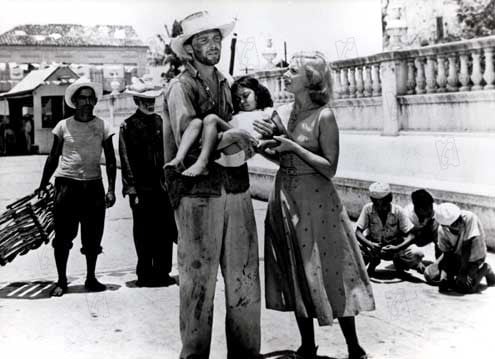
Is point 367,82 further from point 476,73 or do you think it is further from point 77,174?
point 77,174

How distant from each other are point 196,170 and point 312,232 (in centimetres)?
78

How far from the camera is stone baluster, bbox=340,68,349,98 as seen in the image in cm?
1002

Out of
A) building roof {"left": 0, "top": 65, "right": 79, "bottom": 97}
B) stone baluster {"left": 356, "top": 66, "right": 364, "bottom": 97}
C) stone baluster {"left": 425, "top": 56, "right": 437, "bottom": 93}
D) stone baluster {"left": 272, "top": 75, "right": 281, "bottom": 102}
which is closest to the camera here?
stone baluster {"left": 425, "top": 56, "right": 437, "bottom": 93}

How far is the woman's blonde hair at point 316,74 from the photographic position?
347cm

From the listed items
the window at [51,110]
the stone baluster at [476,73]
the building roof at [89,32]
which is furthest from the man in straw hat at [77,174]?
the window at [51,110]

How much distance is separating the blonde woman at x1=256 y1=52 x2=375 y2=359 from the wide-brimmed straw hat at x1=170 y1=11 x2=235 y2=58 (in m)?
0.49

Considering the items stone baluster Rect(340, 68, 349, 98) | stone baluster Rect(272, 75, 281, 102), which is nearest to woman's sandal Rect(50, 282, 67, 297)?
stone baluster Rect(340, 68, 349, 98)

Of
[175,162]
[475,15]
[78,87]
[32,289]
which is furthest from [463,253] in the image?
[475,15]

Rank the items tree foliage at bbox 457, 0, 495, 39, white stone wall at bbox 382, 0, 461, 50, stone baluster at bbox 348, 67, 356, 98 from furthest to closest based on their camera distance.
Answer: white stone wall at bbox 382, 0, 461, 50 → tree foliage at bbox 457, 0, 495, 39 → stone baluster at bbox 348, 67, 356, 98

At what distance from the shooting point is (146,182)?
5836 millimetres

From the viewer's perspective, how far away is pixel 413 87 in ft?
28.2

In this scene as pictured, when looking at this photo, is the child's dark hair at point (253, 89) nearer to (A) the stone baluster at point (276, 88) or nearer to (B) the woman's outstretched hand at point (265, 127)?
(B) the woman's outstretched hand at point (265, 127)

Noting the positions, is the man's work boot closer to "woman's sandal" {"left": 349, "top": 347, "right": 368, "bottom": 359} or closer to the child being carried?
"woman's sandal" {"left": 349, "top": 347, "right": 368, "bottom": 359}

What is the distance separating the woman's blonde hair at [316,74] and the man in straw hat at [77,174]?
2.44 meters
